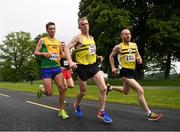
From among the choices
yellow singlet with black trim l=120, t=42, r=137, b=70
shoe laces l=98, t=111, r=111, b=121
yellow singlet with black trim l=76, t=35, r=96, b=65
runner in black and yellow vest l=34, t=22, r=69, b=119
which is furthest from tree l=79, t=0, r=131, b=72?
shoe laces l=98, t=111, r=111, b=121

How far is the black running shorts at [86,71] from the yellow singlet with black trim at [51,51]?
2.21 ft

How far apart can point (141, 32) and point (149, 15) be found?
2.08 metres

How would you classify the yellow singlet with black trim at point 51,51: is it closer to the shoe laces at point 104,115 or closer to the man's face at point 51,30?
the man's face at point 51,30

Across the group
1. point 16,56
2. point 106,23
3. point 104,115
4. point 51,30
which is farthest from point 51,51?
point 16,56

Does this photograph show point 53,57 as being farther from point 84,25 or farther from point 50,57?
point 84,25

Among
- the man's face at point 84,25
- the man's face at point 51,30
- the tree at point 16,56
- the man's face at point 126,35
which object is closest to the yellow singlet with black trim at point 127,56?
the man's face at point 126,35

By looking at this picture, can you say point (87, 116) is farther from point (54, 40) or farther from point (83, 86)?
point (54, 40)

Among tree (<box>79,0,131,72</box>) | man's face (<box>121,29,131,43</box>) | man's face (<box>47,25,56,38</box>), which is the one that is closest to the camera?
man's face (<box>47,25,56,38</box>)

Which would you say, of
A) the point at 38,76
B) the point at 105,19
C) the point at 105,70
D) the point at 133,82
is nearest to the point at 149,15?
the point at 105,19

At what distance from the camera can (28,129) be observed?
8.28m

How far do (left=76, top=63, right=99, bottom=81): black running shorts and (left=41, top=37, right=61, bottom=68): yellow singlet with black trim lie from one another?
0.67m

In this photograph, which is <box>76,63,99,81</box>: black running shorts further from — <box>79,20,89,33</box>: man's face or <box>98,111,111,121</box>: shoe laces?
<box>98,111,111,121</box>: shoe laces

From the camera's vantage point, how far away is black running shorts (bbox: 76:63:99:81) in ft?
31.9

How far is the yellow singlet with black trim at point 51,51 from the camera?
10.1 m
